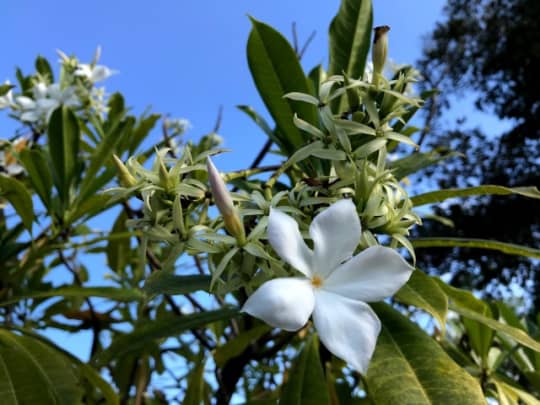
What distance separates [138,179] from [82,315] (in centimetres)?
85

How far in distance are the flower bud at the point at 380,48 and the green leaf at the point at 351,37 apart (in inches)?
7.7

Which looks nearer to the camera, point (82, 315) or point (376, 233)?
point (376, 233)

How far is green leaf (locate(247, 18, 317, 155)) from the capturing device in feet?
2.93

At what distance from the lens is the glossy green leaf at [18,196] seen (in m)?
1.16

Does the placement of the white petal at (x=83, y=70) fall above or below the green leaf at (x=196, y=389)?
above

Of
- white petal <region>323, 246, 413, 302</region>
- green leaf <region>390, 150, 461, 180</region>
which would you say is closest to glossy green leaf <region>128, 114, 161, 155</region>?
green leaf <region>390, 150, 461, 180</region>

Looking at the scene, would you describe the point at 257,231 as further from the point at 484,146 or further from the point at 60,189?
the point at 484,146

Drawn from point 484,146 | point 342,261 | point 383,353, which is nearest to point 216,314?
point 383,353

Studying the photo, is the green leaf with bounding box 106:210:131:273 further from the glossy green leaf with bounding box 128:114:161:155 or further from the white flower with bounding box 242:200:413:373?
the white flower with bounding box 242:200:413:373

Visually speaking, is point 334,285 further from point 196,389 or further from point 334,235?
point 196,389

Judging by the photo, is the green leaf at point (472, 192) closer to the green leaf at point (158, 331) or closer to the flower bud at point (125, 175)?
the green leaf at point (158, 331)

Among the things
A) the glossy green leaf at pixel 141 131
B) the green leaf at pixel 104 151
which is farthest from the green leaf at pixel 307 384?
the glossy green leaf at pixel 141 131

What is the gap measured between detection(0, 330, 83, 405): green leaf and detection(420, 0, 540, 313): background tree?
865 cm

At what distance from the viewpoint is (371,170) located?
2.11 feet
